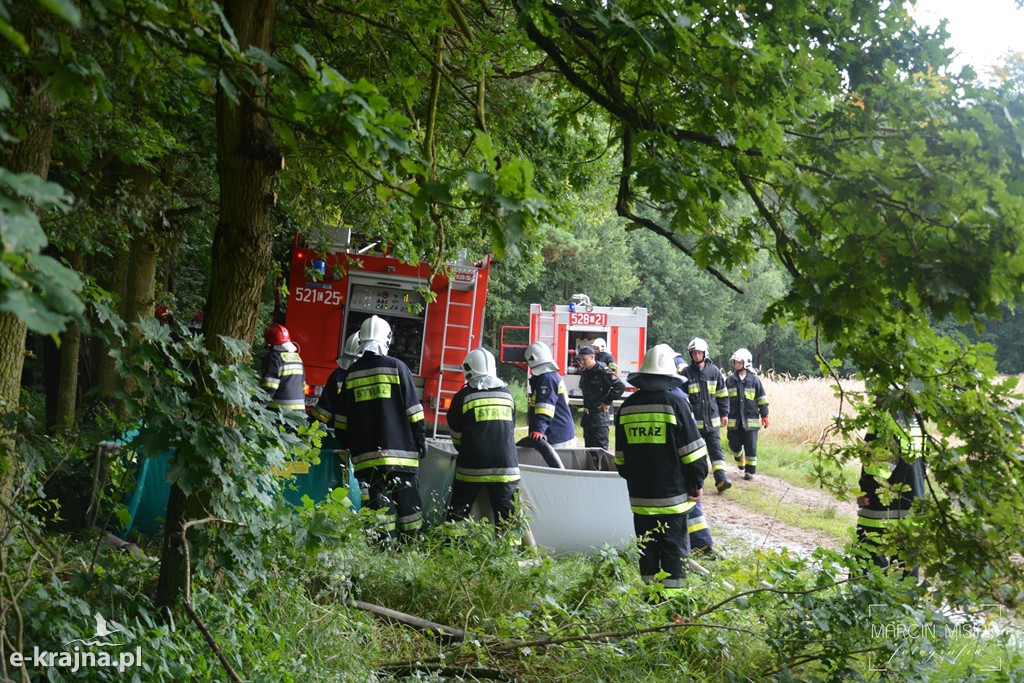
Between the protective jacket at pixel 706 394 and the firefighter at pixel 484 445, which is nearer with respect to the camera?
the firefighter at pixel 484 445

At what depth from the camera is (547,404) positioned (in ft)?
31.4

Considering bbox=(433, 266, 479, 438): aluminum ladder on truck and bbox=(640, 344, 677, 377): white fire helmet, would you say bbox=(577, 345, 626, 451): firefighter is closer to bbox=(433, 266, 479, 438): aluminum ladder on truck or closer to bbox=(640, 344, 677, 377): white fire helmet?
bbox=(433, 266, 479, 438): aluminum ladder on truck

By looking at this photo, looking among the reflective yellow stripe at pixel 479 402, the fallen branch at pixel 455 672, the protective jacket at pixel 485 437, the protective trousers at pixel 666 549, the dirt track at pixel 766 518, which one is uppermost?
the reflective yellow stripe at pixel 479 402

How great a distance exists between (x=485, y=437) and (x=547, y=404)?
267 centimetres

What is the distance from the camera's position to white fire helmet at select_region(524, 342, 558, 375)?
10.1m

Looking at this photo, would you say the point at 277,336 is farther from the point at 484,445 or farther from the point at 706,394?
the point at 706,394

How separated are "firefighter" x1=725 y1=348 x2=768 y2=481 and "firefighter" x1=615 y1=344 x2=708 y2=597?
6.97 m

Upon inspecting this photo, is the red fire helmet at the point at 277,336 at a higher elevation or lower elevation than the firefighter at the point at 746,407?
higher

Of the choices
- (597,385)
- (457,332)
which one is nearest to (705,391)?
(597,385)

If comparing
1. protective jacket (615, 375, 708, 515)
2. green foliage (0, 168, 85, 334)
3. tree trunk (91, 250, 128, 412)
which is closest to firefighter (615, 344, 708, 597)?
protective jacket (615, 375, 708, 515)

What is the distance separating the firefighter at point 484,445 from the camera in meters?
6.93

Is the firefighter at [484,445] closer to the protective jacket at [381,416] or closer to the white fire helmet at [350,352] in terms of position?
the protective jacket at [381,416]

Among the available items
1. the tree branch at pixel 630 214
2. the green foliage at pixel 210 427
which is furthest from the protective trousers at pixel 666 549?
the green foliage at pixel 210 427

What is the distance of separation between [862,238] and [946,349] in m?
0.98
